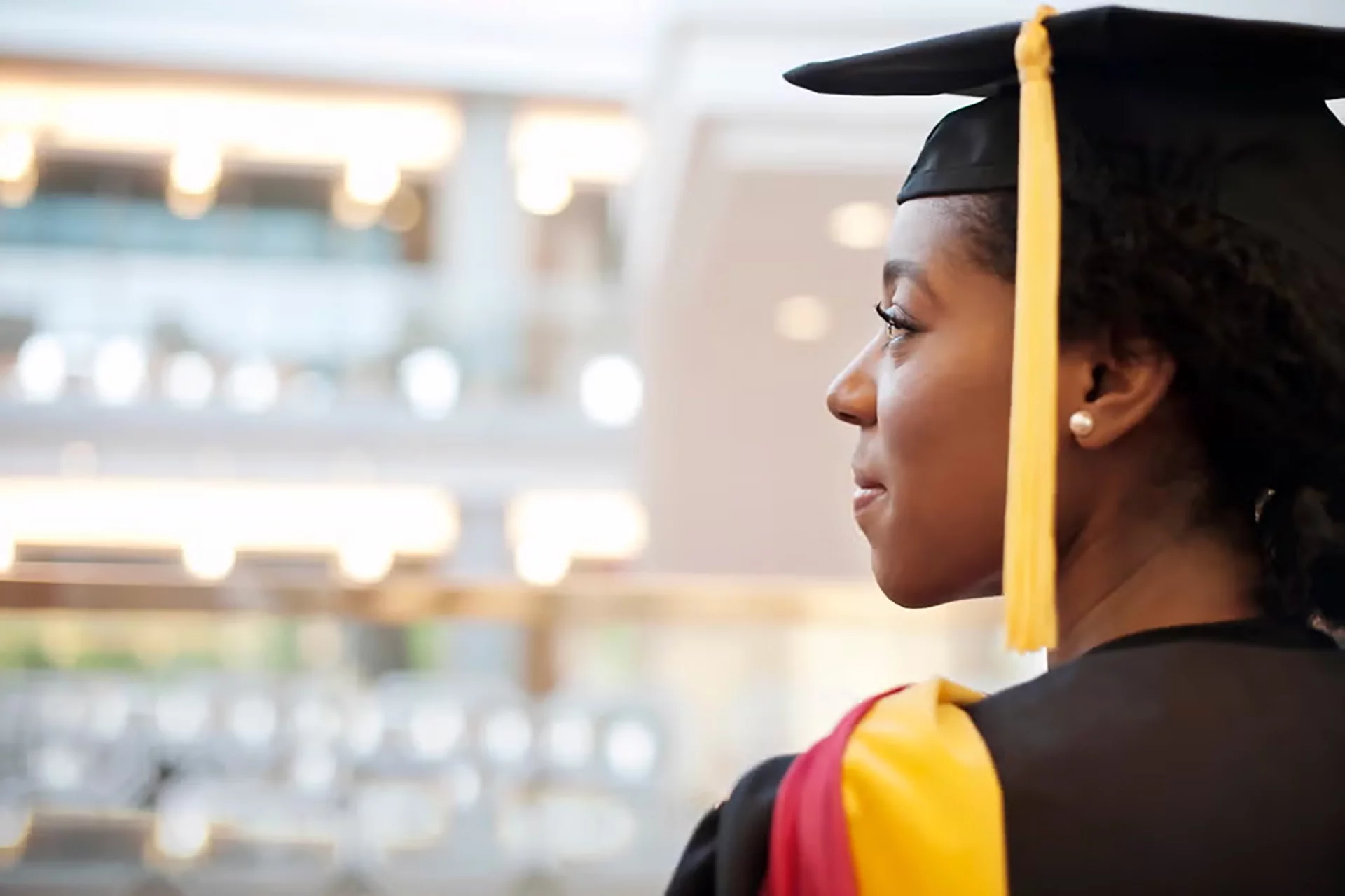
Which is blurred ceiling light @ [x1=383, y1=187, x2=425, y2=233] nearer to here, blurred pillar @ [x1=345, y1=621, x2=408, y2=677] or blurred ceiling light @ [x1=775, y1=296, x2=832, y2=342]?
blurred ceiling light @ [x1=775, y1=296, x2=832, y2=342]

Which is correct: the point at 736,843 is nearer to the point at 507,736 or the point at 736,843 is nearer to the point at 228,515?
the point at 507,736

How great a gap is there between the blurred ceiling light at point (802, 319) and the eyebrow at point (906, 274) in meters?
4.26

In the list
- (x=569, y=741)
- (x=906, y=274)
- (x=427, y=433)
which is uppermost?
(x=427, y=433)

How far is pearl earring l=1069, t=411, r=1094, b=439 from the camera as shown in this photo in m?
0.83

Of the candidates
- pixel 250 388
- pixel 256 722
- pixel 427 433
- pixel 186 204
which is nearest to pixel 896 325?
pixel 256 722

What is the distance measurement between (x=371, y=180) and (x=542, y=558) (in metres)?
2.87

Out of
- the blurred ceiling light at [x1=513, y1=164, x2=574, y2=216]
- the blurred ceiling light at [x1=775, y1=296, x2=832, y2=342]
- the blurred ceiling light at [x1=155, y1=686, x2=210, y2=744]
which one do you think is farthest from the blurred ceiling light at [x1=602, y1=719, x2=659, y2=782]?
the blurred ceiling light at [x1=513, y1=164, x2=574, y2=216]

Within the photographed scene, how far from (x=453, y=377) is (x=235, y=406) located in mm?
1370

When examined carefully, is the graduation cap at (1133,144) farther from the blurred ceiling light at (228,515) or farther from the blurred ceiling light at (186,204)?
the blurred ceiling light at (186,204)

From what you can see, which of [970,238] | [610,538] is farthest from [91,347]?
[970,238]

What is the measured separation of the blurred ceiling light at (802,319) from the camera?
5164 mm

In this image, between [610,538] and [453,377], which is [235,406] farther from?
[610,538]

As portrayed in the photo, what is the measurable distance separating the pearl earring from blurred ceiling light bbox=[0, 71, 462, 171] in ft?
→ 31.9

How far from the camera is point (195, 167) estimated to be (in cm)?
1043
